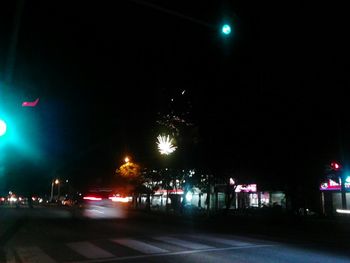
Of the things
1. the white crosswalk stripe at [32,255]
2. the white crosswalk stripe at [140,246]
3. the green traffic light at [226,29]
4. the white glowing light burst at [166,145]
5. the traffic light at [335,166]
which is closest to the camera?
the green traffic light at [226,29]

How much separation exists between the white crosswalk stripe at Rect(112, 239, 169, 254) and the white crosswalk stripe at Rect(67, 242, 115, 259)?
3.76 feet

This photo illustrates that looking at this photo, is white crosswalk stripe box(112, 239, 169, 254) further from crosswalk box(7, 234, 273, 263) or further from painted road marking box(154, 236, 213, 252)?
painted road marking box(154, 236, 213, 252)

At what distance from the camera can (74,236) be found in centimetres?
2011

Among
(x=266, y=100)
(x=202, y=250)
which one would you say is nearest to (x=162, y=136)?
(x=266, y=100)

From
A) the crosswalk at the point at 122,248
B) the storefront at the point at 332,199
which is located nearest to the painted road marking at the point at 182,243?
the crosswalk at the point at 122,248

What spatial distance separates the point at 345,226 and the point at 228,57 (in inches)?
500

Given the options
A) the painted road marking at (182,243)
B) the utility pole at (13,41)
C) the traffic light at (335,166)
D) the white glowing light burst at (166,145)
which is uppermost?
the white glowing light burst at (166,145)

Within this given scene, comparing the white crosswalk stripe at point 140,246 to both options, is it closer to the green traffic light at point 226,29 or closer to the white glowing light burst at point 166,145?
the green traffic light at point 226,29

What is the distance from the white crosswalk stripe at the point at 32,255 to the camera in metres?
12.9

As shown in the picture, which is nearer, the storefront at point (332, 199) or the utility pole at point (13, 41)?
the utility pole at point (13, 41)

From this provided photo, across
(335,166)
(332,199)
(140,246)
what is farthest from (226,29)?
(332,199)

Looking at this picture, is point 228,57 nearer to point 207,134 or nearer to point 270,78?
point 270,78

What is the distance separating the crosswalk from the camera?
13375mm

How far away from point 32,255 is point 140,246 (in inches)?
148
